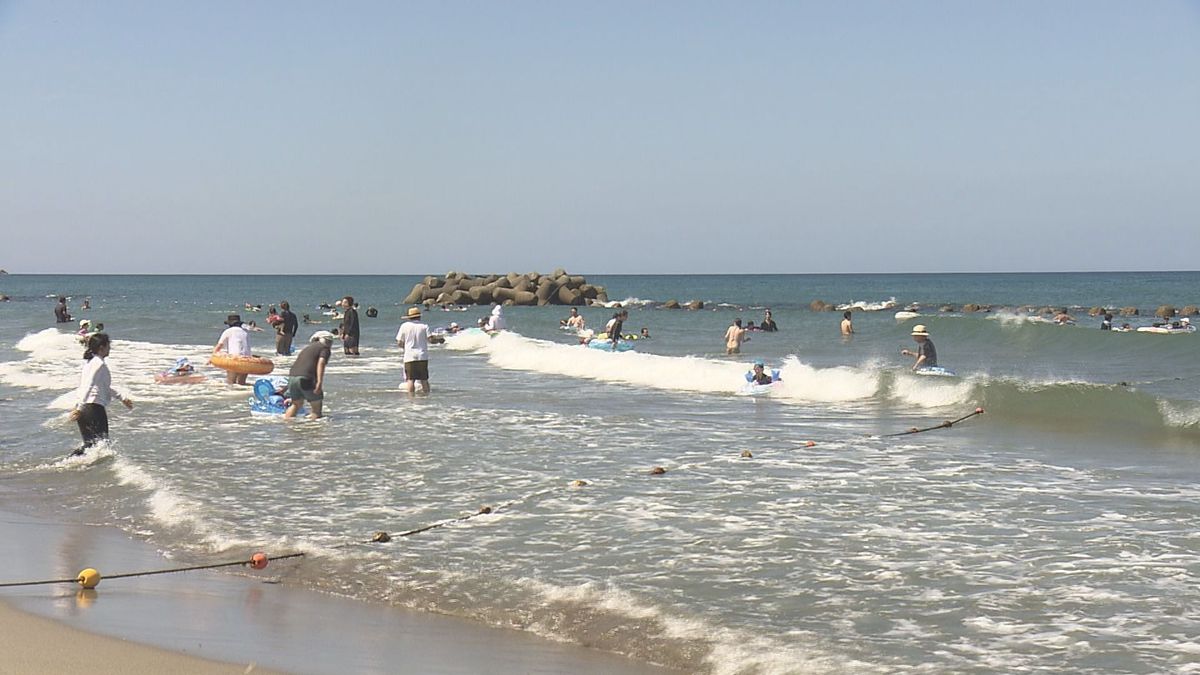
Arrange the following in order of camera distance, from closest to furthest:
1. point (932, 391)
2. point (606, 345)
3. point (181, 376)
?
1. point (932, 391)
2. point (181, 376)
3. point (606, 345)

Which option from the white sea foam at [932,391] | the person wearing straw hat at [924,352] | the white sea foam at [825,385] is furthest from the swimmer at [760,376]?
the person wearing straw hat at [924,352]

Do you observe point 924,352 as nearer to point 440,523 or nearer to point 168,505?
point 440,523

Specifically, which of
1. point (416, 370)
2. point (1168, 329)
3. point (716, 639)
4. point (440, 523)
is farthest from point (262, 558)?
point (1168, 329)

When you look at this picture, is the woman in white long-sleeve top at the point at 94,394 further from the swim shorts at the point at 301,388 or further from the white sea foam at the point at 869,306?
the white sea foam at the point at 869,306

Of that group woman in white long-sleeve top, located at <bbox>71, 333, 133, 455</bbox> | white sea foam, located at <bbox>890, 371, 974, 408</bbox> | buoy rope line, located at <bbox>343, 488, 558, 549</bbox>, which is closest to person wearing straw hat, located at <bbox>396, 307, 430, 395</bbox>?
woman in white long-sleeve top, located at <bbox>71, 333, 133, 455</bbox>

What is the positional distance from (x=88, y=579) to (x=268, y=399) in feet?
30.8

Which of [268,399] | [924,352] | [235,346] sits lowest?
[268,399]

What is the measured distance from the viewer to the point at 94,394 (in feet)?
39.7

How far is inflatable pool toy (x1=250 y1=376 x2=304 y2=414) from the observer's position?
1633 cm

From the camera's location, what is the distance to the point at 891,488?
34.3 ft

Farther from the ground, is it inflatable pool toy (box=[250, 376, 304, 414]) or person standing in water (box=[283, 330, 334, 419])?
person standing in water (box=[283, 330, 334, 419])

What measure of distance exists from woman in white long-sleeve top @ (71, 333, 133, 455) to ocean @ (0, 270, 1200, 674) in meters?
0.32

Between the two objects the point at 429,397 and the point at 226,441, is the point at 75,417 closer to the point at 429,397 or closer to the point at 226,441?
the point at 226,441

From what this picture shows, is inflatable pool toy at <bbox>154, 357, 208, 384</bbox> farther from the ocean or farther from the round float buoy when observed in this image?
the round float buoy
